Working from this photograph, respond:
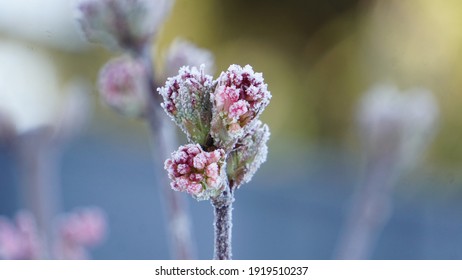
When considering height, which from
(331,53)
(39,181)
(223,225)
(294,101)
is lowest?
(223,225)

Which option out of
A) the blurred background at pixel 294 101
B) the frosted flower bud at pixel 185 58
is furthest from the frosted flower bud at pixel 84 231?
the blurred background at pixel 294 101

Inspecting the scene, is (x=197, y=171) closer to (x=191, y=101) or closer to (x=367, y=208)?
(x=191, y=101)

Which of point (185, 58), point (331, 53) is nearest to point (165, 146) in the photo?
point (185, 58)

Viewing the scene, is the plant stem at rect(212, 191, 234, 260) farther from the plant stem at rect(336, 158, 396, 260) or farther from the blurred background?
the blurred background

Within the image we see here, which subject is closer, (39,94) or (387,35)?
(39,94)
